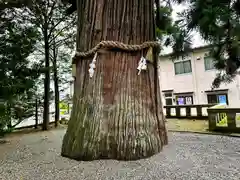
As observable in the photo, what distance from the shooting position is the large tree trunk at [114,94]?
178 cm

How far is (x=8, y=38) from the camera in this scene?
405cm

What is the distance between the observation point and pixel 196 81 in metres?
9.52

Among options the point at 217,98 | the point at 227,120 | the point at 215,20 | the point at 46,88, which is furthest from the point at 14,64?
the point at 217,98

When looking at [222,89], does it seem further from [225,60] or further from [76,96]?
[76,96]

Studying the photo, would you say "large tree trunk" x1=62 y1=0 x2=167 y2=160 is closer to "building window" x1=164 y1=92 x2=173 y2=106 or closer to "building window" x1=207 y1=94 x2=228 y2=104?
"building window" x1=207 y1=94 x2=228 y2=104

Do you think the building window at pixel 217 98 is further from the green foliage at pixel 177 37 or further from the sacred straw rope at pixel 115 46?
the sacred straw rope at pixel 115 46

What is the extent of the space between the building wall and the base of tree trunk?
7624 millimetres

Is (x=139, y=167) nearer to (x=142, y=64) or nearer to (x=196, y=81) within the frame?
(x=142, y=64)

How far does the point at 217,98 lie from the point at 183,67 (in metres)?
2.04

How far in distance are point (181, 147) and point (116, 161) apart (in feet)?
2.77

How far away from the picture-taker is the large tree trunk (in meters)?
1.78

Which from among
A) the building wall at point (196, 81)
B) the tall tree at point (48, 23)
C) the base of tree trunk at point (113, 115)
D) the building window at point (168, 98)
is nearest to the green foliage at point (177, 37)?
the base of tree trunk at point (113, 115)

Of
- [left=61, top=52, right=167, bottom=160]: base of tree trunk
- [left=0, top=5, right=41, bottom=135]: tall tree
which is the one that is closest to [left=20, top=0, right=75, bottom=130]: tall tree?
[left=0, top=5, right=41, bottom=135]: tall tree

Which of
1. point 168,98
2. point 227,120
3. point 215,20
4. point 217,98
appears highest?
point 215,20
